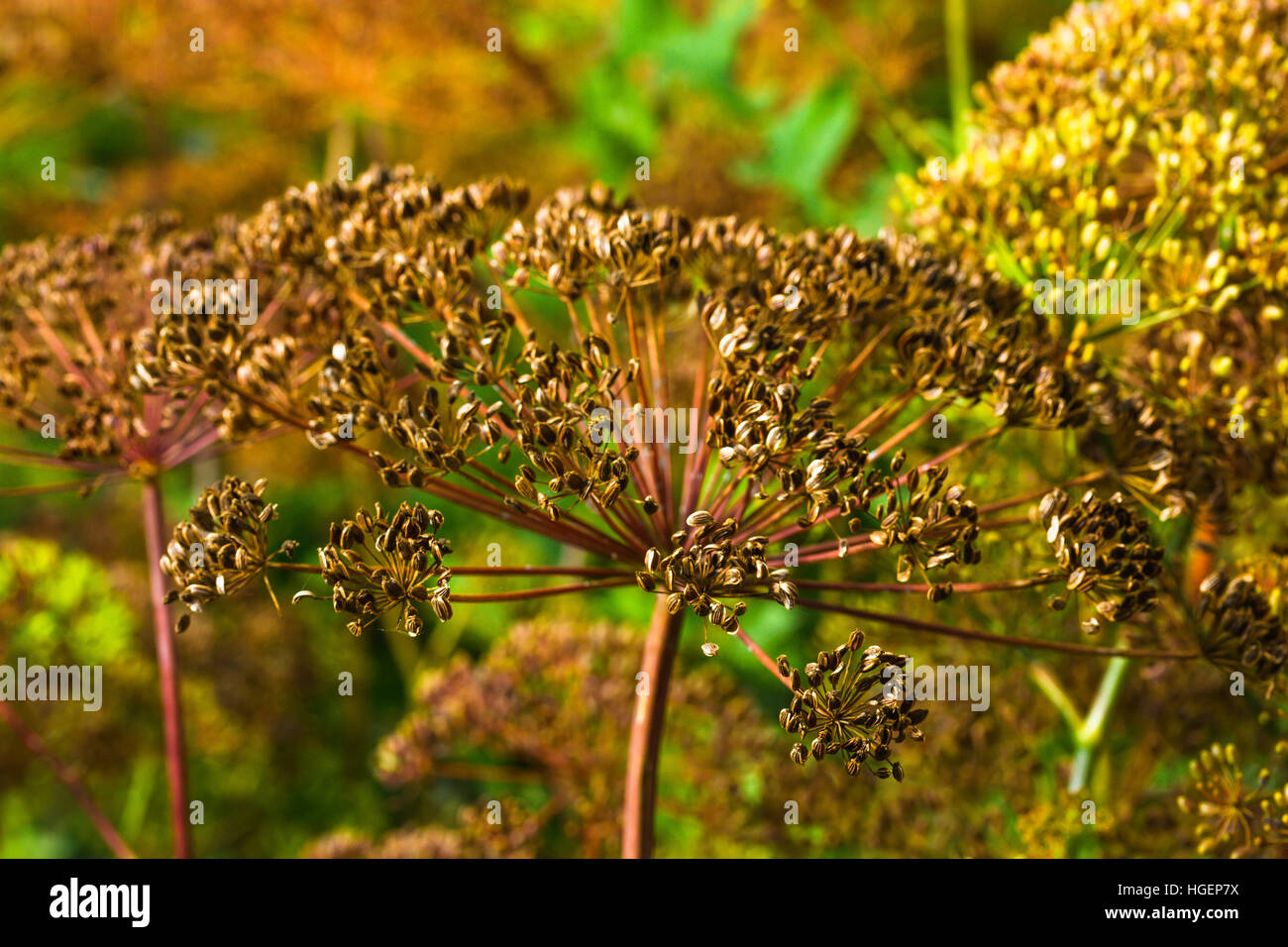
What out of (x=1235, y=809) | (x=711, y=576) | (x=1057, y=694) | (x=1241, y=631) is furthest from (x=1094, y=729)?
(x=711, y=576)

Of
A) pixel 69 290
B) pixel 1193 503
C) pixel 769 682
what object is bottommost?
pixel 769 682

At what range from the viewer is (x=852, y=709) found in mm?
1232

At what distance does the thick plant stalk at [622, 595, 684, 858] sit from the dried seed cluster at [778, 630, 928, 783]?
25 cm

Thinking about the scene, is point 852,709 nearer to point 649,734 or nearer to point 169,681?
point 649,734

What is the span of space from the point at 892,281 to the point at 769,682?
4.92 ft

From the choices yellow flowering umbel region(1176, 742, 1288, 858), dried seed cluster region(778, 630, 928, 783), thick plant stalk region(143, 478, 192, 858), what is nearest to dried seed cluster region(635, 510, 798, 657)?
dried seed cluster region(778, 630, 928, 783)

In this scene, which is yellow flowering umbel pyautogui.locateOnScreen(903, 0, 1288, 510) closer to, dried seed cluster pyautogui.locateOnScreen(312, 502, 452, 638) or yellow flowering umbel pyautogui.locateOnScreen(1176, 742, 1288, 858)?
yellow flowering umbel pyautogui.locateOnScreen(1176, 742, 1288, 858)

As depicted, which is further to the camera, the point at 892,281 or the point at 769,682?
the point at 769,682

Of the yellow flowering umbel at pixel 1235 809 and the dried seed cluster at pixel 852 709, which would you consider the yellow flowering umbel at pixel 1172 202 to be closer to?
the yellow flowering umbel at pixel 1235 809

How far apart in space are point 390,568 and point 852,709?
0.57m

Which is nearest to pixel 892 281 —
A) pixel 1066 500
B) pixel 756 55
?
pixel 1066 500

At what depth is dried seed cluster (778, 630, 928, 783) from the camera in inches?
47.5

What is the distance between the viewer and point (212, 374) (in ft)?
4.97

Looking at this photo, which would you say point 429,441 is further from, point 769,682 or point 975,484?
point 769,682
